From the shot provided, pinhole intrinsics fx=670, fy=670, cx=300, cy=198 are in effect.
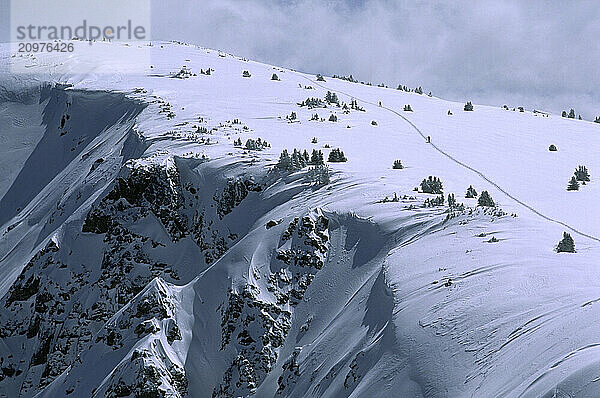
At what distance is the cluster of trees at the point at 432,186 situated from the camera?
16.5m

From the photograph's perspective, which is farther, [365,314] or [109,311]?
[109,311]

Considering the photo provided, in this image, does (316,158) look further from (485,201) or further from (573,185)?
A: (573,185)

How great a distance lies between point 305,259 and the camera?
15648 millimetres

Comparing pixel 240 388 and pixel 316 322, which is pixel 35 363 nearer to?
pixel 240 388

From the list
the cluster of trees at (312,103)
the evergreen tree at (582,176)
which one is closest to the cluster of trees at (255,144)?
the cluster of trees at (312,103)

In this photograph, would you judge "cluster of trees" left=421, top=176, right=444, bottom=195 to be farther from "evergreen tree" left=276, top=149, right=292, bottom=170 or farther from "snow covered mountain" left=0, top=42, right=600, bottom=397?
"evergreen tree" left=276, top=149, right=292, bottom=170

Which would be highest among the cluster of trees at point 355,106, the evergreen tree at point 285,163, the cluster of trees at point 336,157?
the cluster of trees at point 355,106

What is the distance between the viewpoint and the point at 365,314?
12.6m

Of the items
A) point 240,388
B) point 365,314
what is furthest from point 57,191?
point 365,314

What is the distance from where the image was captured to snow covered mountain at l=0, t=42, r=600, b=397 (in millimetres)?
9914

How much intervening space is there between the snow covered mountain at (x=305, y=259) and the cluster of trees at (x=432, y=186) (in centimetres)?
9

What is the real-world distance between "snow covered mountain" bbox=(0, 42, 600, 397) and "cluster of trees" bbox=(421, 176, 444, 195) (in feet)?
0.31

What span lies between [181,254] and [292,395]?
8.03 metres

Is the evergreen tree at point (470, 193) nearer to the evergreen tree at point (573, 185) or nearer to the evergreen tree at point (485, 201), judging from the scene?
the evergreen tree at point (485, 201)
